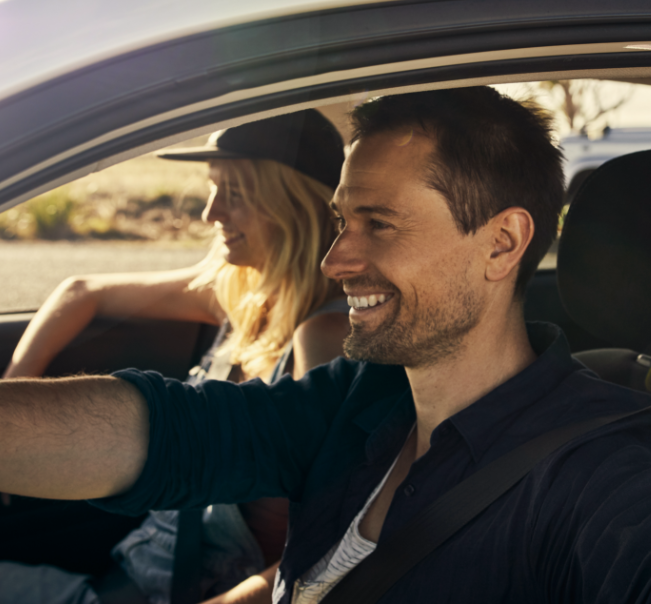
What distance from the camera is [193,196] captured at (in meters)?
2.55

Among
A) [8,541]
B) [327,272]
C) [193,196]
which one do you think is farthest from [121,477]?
[193,196]

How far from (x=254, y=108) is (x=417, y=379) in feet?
2.40

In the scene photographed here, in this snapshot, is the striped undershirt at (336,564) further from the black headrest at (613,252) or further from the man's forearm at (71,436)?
the black headrest at (613,252)

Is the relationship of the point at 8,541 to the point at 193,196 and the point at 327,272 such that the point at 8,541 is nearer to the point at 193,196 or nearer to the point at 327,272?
the point at 193,196

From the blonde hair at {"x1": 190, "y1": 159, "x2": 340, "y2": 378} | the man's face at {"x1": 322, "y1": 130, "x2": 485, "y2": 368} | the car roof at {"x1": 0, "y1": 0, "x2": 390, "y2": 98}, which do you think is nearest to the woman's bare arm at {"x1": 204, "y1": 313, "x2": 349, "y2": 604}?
the blonde hair at {"x1": 190, "y1": 159, "x2": 340, "y2": 378}

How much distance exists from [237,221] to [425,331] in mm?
1072

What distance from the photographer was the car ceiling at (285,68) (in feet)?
2.38

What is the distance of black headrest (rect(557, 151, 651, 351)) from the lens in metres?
1.43

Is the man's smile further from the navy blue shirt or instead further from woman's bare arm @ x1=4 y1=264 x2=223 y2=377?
woman's bare arm @ x1=4 y1=264 x2=223 y2=377

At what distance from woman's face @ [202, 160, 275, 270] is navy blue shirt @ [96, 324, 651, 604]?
714 mm

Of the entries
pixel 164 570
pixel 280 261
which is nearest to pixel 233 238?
pixel 280 261

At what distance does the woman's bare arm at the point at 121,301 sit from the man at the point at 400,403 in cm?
108

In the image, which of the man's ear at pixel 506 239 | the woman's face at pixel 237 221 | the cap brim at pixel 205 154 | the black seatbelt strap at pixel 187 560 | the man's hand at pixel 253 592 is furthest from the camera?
the woman's face at pixel 237 221

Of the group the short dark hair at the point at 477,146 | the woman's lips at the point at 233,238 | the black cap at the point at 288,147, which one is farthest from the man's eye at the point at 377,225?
the woman's lips at the point at 233,238
